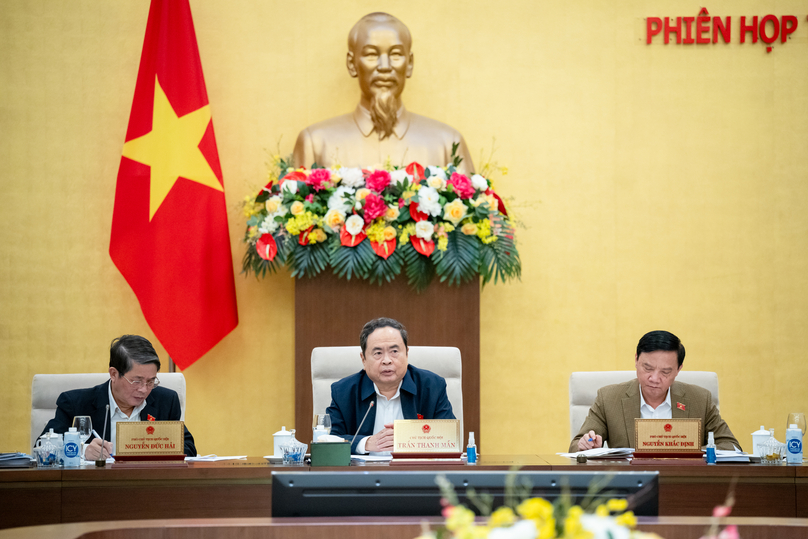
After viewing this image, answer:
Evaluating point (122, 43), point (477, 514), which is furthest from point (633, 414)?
point (122, 43)

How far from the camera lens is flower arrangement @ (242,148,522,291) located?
363 centimetres

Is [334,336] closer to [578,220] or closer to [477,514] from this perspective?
[578,220]

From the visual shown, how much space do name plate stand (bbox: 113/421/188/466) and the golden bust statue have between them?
1.84 m

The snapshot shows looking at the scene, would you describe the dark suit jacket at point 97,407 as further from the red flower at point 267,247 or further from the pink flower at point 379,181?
the pink flower at point 379,181

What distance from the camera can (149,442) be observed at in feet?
7.95

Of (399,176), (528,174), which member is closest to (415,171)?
(399,176)

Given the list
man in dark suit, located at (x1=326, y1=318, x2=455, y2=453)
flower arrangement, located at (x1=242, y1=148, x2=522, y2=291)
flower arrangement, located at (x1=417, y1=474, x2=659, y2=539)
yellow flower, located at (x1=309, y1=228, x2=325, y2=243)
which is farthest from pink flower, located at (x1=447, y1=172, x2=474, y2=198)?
flower arrangement, located at (x1=417, y1=474, x2=659, y2=539)

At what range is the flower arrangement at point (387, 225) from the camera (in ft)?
11.9

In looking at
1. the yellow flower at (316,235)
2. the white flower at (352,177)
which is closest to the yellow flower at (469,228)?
the white flower at (352,177)

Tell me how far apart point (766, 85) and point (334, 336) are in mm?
2657

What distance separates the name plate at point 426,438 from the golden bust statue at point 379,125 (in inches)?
71.7

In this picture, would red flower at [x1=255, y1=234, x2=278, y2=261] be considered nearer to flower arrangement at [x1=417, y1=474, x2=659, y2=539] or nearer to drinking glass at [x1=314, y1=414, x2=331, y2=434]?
drinking glass at [x1=314, y1=414, x2=331, y2=434]

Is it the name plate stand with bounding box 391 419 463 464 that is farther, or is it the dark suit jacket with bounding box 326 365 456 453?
the dark suit jacket with bounding box 326 365 456 453

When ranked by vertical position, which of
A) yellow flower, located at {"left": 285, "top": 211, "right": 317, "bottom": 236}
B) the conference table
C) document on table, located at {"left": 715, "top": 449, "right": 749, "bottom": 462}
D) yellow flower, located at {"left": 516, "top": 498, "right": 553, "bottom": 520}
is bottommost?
the conference table
